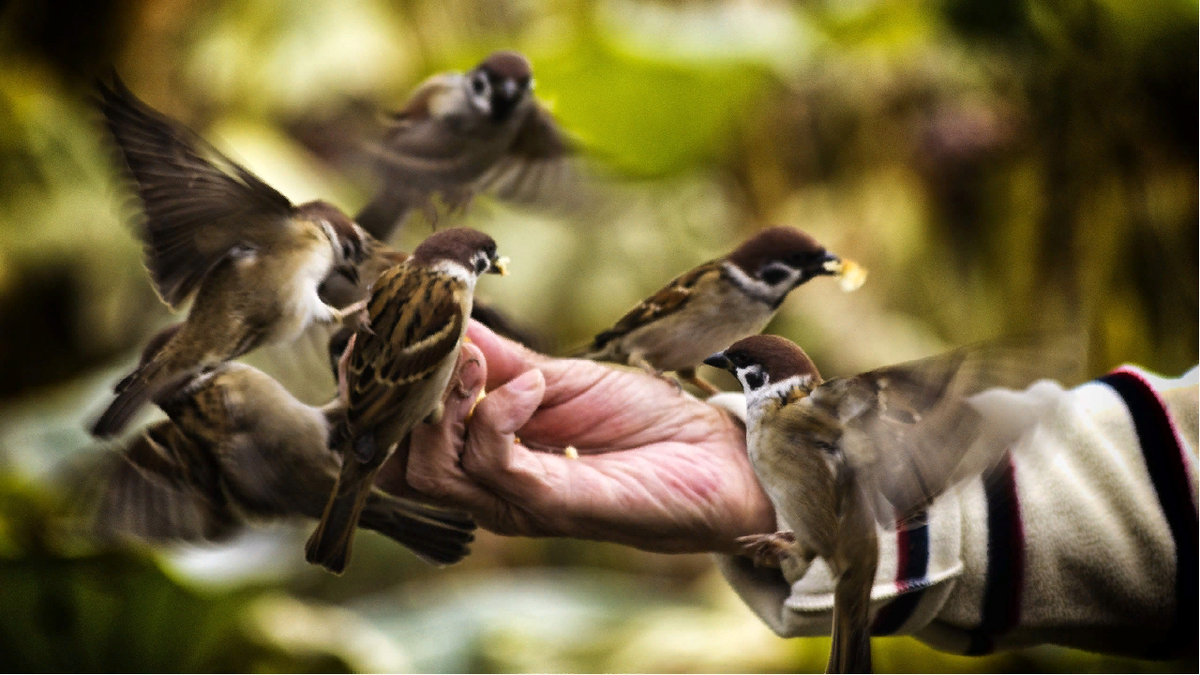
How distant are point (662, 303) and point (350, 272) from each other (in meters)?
0.30

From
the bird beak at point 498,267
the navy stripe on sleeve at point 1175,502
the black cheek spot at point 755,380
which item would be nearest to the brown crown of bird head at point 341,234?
the bird beak at point 498,267

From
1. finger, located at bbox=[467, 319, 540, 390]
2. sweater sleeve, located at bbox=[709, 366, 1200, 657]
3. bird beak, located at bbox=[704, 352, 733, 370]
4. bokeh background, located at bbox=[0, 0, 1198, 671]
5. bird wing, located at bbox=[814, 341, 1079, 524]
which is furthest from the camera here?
bokeh background, located at bbox=[0, 0, 1198, 671]

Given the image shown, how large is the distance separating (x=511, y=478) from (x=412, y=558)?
1.38 meters

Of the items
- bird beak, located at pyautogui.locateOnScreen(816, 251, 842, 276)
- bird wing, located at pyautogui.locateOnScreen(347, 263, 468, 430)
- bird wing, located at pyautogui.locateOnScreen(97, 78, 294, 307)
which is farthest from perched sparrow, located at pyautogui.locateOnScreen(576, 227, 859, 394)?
bird wing, located at pyautogui.locateOnScreen(97, 78, 294, 307)

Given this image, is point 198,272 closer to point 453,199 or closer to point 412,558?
point 453,199

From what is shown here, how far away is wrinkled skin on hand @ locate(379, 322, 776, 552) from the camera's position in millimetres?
848

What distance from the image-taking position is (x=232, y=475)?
0.83 meters

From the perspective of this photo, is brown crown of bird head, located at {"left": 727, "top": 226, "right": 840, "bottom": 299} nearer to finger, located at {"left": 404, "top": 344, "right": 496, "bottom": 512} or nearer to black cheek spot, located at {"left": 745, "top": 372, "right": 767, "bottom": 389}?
black cheek spot, located at {"left": 745, "top": 372, "right": 767, "bottom": 389}

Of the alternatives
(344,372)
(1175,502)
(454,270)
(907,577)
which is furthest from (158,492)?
(1175,502)

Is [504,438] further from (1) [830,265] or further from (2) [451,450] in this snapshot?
(1) [830,265]

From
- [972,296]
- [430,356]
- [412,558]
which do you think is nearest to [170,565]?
[412,558]

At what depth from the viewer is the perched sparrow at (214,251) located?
2.24 feet

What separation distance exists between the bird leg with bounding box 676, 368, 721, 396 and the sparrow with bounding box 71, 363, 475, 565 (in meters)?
0.24

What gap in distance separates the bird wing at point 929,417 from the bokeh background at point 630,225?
0.65 m
